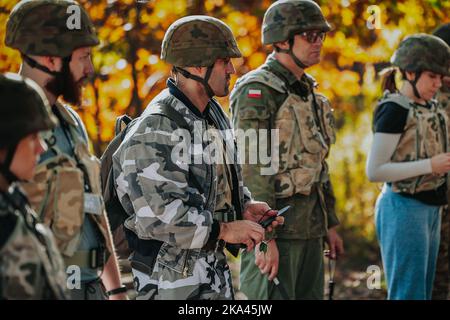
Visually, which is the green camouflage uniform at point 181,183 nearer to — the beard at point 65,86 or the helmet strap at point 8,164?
the beard at point 65,86

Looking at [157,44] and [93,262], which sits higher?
[157,44]

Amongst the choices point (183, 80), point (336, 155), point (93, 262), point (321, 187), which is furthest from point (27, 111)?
point (336, 155)

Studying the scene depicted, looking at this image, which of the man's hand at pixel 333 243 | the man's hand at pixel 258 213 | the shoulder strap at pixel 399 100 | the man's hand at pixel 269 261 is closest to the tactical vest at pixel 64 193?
the man's hand at pixel 258 213

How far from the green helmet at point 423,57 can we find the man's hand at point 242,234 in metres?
2.35

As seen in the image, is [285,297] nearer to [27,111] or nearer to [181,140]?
[181,140]

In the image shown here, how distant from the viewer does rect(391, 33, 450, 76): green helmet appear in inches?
239

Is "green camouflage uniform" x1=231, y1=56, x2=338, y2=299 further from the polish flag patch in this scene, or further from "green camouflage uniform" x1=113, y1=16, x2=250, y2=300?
"green camouflage uniform" x1=113, y1=16, x2=250, y2=300

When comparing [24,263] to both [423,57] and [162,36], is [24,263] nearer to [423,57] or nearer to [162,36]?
[423,57]

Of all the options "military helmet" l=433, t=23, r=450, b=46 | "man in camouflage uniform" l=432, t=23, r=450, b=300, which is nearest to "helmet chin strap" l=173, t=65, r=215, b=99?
"man in camouflage uniform" l=432, t=23, r=450, b=300

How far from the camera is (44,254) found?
293 cm

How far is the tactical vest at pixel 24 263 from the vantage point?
9.17 feet

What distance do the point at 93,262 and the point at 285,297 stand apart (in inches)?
82.5

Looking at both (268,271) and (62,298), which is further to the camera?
(268,271)

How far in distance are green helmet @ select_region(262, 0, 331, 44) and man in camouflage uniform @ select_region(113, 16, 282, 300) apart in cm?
129
